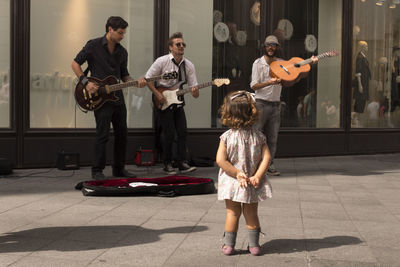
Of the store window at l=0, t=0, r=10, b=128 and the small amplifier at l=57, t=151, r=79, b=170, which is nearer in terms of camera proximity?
the small amplifier at l=57, t=151, r=79, b=170

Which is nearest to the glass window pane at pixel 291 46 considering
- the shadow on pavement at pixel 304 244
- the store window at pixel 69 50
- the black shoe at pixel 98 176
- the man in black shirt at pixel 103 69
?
the store window at pixel 69 50

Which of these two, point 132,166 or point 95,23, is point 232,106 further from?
point 95,23

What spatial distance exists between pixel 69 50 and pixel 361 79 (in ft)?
21.1

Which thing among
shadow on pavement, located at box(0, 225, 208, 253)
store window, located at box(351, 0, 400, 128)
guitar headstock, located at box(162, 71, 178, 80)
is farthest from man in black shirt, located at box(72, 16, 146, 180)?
store window, located at box(351, 0, 400, 128)

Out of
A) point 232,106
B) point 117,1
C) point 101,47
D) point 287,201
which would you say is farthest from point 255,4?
point 232,106

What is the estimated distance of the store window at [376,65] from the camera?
12.0 meters

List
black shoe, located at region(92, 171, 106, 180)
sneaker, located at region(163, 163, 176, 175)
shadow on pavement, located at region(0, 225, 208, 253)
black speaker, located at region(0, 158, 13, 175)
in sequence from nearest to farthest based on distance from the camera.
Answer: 1. shadow on pavement, located at region(0, 225, 208, 253)
2. black shoe, located at region(92, 171, 106, 180)
3. black speaker, located at region(0, 158, 13, 175)
4. sneaker, located at region(163, 163, 176, 175)

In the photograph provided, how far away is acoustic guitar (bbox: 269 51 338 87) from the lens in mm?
7708

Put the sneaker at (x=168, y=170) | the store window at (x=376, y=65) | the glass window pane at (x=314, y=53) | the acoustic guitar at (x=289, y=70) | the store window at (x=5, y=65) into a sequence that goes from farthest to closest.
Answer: the store window at (x=376, y=65)
the glass window pane at (x=314, y=53)
the store window at (x=5, y=65)
the sneaker at (x=168, y=170)
the acoustic guitar at (x=289, y=70)

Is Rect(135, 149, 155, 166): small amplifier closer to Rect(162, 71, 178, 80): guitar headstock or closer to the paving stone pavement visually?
Rect(162, 71, 178, 80): guitar headstock

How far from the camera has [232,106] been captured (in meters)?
3.66

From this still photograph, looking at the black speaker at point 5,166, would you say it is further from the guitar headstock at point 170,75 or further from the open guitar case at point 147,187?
the guitar headstock at point 170,75

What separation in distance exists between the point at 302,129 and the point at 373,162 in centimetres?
151

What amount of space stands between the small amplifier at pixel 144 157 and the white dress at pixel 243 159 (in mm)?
4863
